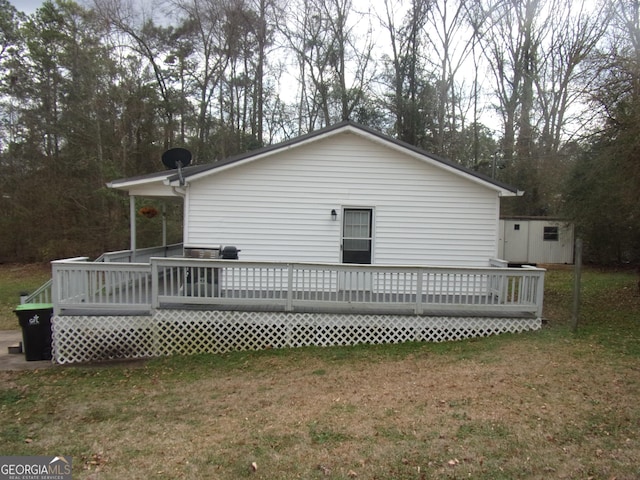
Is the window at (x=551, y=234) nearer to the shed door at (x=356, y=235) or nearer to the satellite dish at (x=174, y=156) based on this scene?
the shed door at (x=356, y=235)

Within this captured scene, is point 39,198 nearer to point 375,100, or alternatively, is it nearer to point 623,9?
point 375,100

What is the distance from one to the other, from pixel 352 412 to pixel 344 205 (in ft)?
16.3

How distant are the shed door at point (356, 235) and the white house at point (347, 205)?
2cm

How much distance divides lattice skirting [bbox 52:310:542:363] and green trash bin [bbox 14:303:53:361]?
269mm

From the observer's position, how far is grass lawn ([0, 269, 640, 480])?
10.5 ft

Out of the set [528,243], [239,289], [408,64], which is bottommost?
[239,289]

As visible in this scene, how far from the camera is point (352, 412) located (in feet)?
13.6

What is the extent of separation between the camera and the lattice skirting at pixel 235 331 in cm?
630

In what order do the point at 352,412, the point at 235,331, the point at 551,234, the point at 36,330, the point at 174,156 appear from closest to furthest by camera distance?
the point at 352,412 < the point at 36,330 < the point at 235,331 < the point at 174,156 < the point at 551,234

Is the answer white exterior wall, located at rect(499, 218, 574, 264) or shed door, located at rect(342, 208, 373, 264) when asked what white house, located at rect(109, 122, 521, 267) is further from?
white exterior wall, located at rect(499, 218, 574, 264)

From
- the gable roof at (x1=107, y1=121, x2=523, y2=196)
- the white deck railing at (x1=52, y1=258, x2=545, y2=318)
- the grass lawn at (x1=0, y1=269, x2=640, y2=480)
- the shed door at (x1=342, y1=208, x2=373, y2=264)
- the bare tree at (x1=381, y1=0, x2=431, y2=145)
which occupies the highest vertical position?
the bare tree at (x1=381, y1=0, x2=431, y2=145)

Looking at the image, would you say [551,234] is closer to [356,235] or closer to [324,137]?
[356,235]

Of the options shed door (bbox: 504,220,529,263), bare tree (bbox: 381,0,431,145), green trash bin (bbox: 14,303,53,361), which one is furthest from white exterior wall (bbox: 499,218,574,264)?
green trash bin (bbox: 14,303,53,361)

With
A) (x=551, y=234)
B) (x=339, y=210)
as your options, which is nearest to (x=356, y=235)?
(x=339, y=210)
